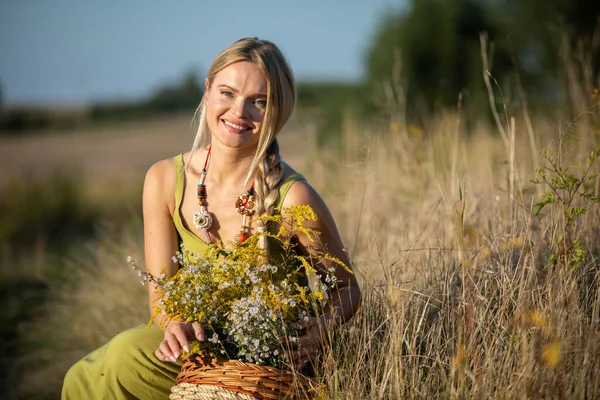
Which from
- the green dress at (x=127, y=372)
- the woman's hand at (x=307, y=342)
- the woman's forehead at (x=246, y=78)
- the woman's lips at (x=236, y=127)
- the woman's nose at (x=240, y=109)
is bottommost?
the green dress at (x=127, y=372)

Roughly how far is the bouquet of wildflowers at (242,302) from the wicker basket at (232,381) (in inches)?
2.0

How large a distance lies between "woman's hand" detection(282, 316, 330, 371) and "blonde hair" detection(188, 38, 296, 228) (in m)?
0.56

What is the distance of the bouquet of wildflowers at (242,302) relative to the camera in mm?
2152

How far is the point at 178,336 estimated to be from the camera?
2197mm

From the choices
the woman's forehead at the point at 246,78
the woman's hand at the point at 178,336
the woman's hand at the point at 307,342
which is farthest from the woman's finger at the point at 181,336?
the woman's forehead at the point at 246,78

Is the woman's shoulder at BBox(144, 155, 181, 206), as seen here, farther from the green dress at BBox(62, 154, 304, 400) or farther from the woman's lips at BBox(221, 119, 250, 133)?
the green dress at BBox(62, 154, 304, 400)

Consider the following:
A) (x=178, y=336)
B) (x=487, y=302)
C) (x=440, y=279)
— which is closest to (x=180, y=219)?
(x=178, y=336)

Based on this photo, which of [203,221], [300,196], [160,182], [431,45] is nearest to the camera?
[300,196]

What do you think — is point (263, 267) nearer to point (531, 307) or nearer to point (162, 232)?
point (162, 232)

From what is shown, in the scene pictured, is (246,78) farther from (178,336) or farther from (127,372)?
(127,372)

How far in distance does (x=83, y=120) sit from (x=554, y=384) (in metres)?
27.3

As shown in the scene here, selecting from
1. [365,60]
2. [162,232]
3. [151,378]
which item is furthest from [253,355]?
[365,60]

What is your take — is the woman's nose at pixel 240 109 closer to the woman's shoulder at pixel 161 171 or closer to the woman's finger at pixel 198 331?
the woman's shoulder at pixel 161 171

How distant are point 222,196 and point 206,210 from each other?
0.32 feet
